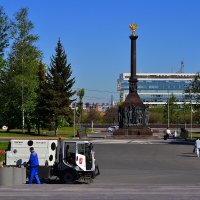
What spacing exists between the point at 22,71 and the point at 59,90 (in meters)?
8.52

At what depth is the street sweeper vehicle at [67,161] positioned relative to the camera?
23.0 m

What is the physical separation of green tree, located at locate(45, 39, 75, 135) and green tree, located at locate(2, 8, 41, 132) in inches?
152

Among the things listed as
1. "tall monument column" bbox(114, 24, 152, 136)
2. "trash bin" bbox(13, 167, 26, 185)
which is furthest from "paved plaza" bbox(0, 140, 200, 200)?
"tall monument column" bbox(114, 24, 152, 136)

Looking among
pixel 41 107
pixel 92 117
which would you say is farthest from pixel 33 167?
pixel 92 117

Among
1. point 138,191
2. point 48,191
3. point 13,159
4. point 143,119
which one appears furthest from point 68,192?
point 143,119

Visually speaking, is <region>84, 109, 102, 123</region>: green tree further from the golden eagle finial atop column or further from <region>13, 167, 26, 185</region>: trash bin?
<region>13, 167, 26, 185</region>: trash bin

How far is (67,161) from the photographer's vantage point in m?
23.2

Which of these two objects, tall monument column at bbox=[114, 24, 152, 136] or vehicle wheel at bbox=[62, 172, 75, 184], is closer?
vehicle wheel at bbox=[62, 172, 75, 184]

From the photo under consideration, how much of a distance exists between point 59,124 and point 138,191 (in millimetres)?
62529

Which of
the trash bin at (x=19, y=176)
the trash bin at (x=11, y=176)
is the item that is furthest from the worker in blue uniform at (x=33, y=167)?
the trash bin at (x=11, y=176)

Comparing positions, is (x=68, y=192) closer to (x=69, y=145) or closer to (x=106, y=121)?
(x=69, y=145)

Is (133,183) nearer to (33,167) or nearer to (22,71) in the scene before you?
(33,167)

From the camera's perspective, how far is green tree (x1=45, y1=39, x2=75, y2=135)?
79.7 m

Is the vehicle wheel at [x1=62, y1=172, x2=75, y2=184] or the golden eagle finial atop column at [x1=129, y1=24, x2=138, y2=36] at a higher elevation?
the golden eagle finial atop column at [x1=129, y1=24, x2=138, y2=36]
